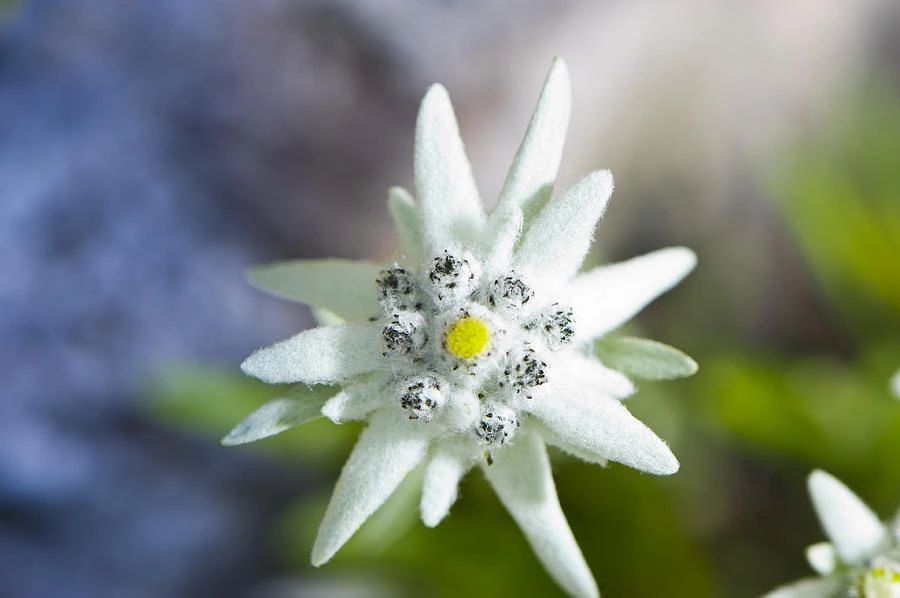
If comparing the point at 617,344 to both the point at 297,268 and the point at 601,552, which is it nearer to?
the point at 297,268

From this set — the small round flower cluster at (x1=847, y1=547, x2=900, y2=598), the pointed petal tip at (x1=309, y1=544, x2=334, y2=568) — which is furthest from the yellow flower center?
the small round flower cluster at (x1=847, y1=547, x2=900, y2=598)

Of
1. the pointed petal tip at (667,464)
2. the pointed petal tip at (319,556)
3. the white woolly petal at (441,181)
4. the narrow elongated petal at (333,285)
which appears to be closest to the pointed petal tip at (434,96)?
the white woolly petal at (441,181)

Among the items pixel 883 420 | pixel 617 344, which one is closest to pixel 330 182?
pixel 617 344

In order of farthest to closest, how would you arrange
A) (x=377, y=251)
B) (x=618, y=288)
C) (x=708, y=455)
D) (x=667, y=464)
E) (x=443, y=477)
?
(x=377, y=251) → (x=708, y=455) → (x=618, y=288) → (x=443, y=477) → (x=667, y=464)

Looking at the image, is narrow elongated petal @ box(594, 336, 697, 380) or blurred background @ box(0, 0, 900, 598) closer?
narrow elongated petal @ box(594, 336, 697, 380)

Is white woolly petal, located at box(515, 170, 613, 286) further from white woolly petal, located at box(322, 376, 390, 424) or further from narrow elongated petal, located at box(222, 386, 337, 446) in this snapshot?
narrow elongated petal, located at box(222, 386, 337, 446)

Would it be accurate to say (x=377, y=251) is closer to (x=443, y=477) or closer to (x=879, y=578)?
(x=443, y=477)

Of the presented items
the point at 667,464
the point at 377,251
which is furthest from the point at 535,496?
the point at 377,251
